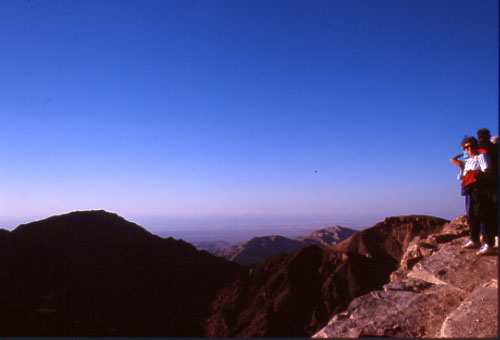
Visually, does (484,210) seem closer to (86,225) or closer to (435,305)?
(435,305)

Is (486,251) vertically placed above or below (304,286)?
above

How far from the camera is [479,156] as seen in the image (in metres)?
3.71

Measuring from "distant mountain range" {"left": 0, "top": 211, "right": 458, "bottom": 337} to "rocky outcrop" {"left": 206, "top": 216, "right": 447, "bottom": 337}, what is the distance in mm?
62

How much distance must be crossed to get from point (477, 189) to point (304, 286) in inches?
673

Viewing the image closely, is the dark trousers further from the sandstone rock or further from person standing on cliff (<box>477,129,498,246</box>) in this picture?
the sandstone rock

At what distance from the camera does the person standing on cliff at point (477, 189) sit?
3.70m

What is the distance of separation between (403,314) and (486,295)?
2.45 ft

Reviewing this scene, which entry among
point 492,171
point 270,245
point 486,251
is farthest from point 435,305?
point 270,245

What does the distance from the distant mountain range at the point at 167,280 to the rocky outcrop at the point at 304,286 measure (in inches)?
2.5

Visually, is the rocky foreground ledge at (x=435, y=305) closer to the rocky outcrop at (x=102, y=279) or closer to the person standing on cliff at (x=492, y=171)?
the person standing on cliff at (x=492, y=171)

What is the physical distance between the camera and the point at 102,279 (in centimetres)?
1883

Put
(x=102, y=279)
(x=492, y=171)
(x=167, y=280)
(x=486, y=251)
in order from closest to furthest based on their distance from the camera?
(x=492, y=171) < (x=486, y=251) < (x=102, y=279) < (x=167, y=280)

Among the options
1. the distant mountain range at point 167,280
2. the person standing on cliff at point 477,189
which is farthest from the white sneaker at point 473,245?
the distant mountain range at point 167,280

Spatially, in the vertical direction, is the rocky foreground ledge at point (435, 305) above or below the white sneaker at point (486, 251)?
below
